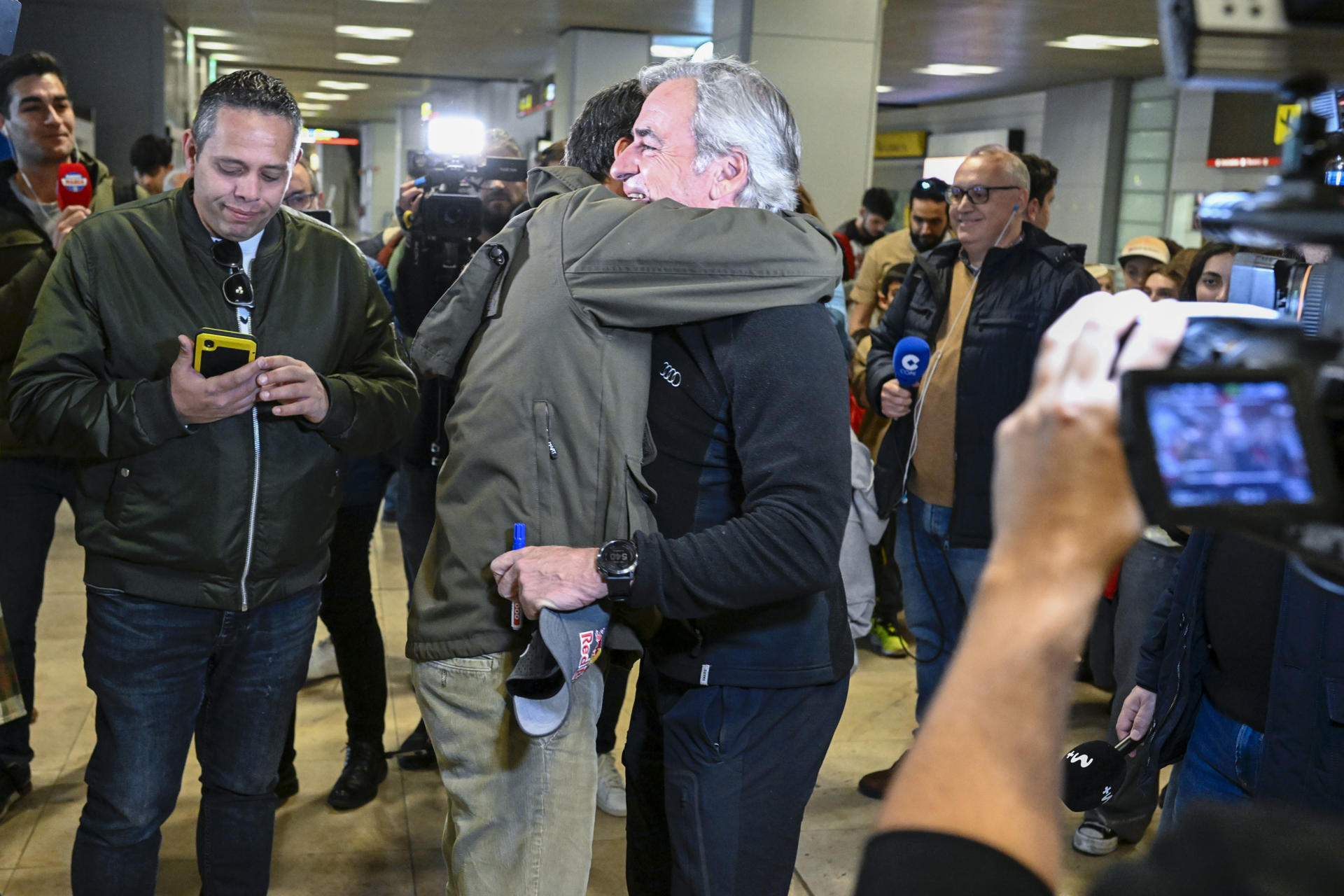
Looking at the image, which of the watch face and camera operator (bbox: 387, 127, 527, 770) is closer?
the watch face

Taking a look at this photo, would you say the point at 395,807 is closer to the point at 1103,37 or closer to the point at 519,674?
the point at 519,674

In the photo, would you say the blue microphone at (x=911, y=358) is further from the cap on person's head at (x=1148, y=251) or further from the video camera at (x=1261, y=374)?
the cap on person's head at (x=1148, y=251)

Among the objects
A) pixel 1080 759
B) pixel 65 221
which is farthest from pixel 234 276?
pixel 1080 759

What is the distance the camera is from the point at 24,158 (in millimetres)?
3422

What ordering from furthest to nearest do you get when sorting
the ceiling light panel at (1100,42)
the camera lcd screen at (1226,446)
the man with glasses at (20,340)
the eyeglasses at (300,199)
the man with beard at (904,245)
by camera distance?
the ceiling light panel at (1100,42), the man with beard at (904,245), the eyeglasses at (300,199), the man with glasses at (20,340), the camera lcd screen at (1226,446)

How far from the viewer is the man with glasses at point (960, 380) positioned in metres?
3.27

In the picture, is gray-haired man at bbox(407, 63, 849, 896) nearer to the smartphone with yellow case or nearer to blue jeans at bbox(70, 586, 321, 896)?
the smartphone with yellow case

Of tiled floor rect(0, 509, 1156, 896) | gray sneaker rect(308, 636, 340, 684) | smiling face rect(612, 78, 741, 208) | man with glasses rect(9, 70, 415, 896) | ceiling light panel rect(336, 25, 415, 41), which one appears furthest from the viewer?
ceiling light panel rect(336, 25, 415, 41)

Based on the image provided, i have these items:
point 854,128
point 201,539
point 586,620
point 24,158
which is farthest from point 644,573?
point 854,128

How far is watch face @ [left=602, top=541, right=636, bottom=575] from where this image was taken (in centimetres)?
157

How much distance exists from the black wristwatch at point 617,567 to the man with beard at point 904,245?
3.83 meters

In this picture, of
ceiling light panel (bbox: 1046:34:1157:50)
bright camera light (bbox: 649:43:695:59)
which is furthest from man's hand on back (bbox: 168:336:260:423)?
bright camera light (bbox: 649:43:695:59)

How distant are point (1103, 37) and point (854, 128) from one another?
571 cm

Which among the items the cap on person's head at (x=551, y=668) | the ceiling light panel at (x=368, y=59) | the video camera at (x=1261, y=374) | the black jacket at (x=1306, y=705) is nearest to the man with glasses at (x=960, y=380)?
the black jacket at (x=1306, y=705)
